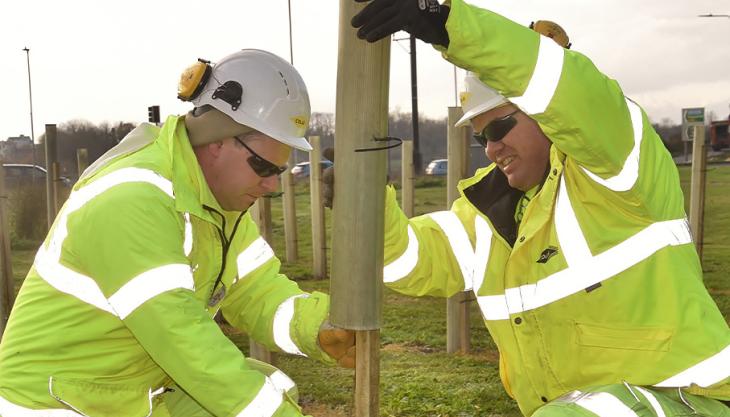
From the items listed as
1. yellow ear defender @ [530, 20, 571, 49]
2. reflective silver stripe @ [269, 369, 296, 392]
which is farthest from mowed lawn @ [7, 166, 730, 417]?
yellow ear defender @ [530, 20, 571, 49]

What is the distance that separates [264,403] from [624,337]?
1.49 metres

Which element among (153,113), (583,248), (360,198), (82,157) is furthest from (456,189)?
(82,157)

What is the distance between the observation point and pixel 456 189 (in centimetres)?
697

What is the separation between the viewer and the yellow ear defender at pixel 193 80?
334 cm

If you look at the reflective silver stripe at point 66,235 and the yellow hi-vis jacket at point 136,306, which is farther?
the reflective silver stripe at point 66,235

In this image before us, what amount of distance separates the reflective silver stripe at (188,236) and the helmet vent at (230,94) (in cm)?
51

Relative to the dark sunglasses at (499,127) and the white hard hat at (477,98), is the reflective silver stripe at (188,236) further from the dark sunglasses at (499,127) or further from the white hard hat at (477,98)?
the dark sunglasses at (499,127)

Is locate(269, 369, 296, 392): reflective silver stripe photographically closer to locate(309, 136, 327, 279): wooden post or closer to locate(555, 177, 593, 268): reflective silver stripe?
locate(555, 177, 593, 268): reflective silver stripe

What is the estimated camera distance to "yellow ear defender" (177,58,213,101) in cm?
334

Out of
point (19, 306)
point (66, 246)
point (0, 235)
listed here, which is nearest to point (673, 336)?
point (66, 246)

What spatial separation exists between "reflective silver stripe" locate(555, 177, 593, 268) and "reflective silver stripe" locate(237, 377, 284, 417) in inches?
52.4

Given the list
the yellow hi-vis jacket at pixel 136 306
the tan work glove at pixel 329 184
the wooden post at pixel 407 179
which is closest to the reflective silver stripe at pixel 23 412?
the yellow hi-vis jacket at pixel 136 306

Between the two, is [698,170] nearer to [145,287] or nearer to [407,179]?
[407,179]

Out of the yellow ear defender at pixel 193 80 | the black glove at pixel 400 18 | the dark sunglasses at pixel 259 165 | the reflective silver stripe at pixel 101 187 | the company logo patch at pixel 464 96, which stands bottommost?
the reflective silver stripe at pixel 101 187
